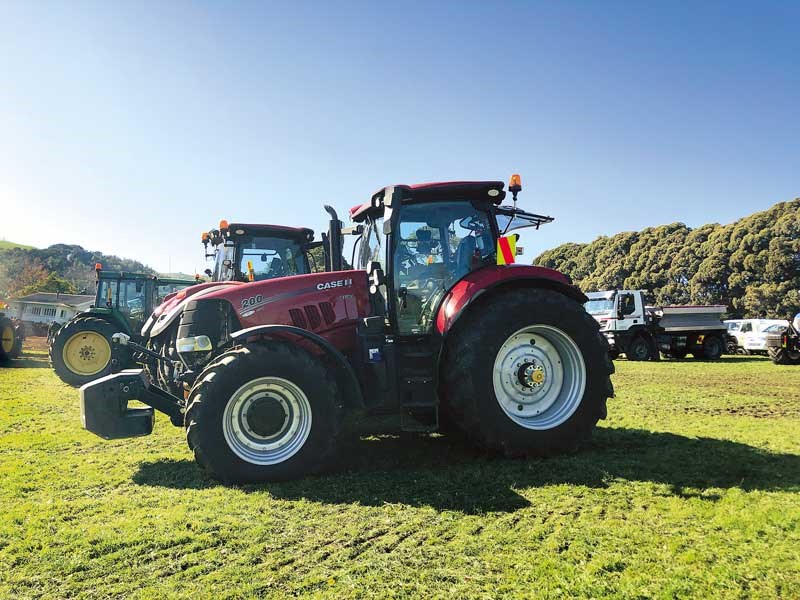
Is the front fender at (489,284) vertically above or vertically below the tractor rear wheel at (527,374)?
above

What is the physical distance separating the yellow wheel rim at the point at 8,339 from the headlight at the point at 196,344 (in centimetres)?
1485

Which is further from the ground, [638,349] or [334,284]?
[334,284]

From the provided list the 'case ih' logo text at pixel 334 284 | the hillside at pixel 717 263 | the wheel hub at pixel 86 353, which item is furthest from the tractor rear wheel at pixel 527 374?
the hillside at pixel 717 263

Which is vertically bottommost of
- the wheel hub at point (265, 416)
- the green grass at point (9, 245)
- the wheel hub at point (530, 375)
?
the wheel hub at point (265, 416)

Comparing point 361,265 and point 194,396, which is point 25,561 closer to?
point 194,396

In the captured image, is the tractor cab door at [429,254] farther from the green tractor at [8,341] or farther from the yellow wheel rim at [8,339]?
the yellow wheel rim at [8,339]

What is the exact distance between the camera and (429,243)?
209 inches

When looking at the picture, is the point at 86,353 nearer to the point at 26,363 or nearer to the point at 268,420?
the point at 26,363

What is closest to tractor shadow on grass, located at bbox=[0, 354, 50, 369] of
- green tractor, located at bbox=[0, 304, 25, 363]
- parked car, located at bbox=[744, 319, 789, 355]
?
green tractor, located at bbox=[0, 304, 25, 363]

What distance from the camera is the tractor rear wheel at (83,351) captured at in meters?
11.4

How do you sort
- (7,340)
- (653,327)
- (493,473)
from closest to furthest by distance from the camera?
1. (493,473)
2. (7,340)
3. (653,327)

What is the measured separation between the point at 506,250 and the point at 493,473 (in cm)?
211

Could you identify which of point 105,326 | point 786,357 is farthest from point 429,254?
point 786,357

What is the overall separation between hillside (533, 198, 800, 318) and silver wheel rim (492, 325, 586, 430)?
1097 inches
